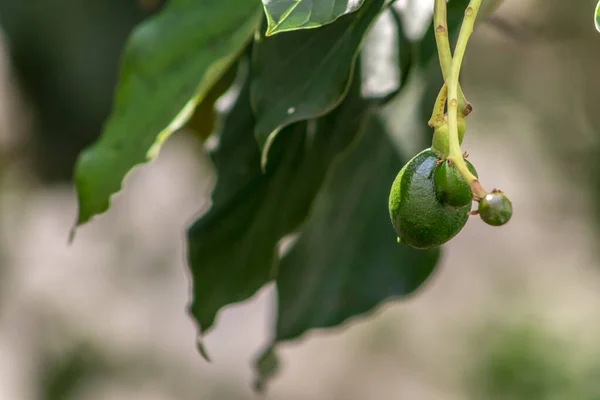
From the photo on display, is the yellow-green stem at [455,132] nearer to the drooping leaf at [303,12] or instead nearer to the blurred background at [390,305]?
the drooping leaf at [303,12]

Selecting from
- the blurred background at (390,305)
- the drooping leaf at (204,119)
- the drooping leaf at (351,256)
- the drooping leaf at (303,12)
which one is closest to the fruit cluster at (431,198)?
the drooping leaf at (303,12)

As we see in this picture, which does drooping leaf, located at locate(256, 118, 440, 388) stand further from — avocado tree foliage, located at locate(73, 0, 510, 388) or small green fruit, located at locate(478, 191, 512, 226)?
small green fruit, located at locate(478, 191, 512, 226)

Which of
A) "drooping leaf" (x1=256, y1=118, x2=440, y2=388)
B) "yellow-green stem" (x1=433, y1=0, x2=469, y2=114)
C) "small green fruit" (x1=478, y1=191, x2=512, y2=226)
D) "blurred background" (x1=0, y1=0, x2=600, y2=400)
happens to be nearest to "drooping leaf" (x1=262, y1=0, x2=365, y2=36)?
"yellow-green stem" (x1=433, y1=0, x2=469, y2=114)

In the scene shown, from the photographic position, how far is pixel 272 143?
81 cm

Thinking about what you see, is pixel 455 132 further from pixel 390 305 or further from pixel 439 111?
pixel 390 305

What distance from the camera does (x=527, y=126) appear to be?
298 cm

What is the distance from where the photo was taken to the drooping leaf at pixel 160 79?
80cm

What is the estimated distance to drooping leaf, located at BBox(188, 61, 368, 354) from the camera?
32.9 inches

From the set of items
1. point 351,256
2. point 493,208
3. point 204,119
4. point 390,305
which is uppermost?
point 493,208

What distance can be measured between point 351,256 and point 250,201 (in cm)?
20

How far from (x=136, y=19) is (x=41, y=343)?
154 cm

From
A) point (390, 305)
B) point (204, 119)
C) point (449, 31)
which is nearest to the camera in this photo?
point (449, 31)

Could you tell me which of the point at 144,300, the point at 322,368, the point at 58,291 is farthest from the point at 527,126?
the point at 58,291

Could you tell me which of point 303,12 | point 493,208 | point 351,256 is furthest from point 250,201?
point 493,208
